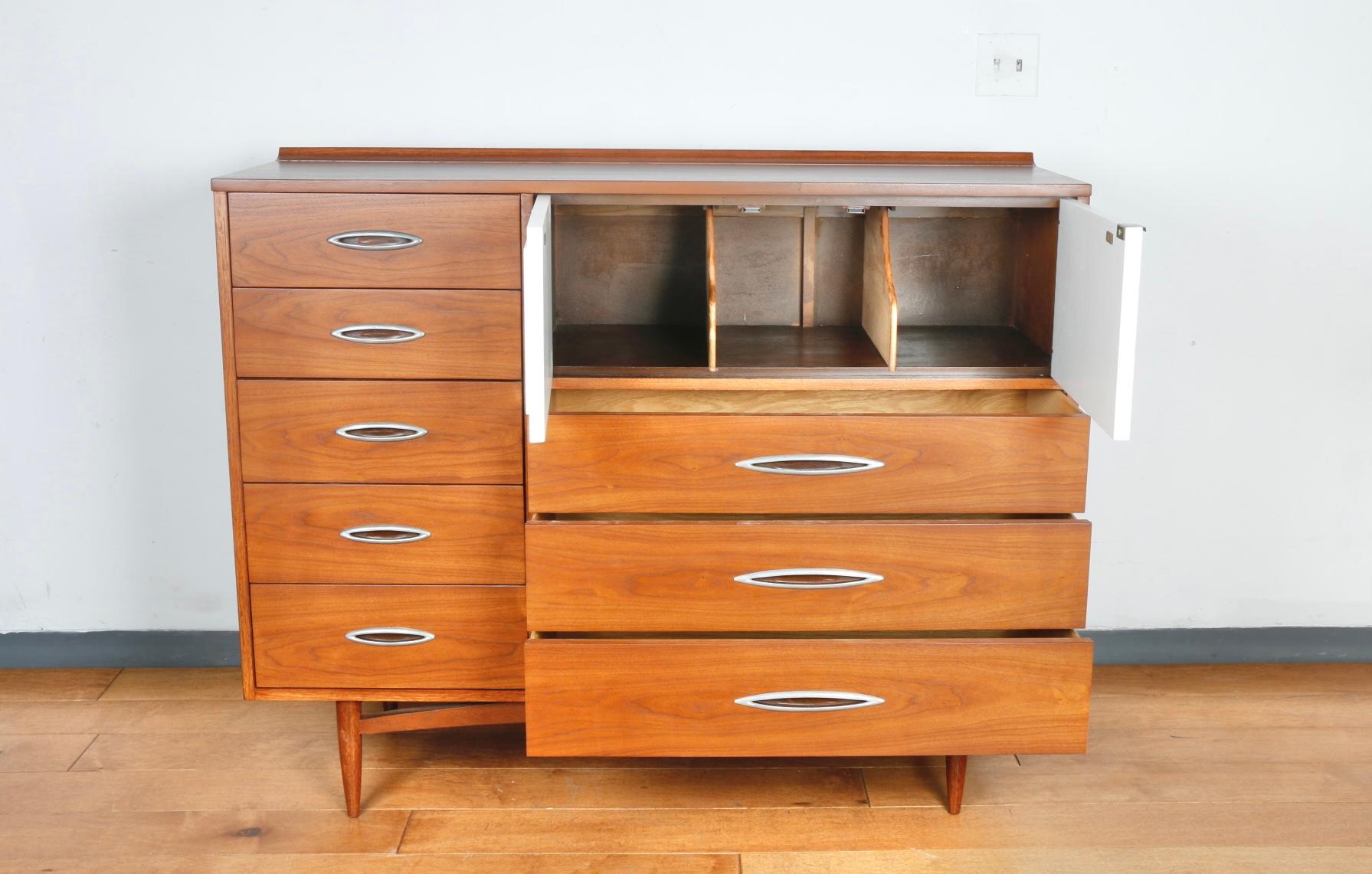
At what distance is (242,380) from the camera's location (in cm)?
180

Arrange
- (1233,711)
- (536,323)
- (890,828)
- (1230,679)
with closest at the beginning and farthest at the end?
(536,323)
(890,828)
(1233,711)
(1230,679)

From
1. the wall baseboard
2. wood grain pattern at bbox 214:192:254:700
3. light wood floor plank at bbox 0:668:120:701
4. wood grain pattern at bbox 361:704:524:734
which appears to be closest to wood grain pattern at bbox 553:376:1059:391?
wood grain pattern at bbox 214:192:254:700

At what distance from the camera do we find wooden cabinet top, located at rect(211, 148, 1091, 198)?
1.74 metres

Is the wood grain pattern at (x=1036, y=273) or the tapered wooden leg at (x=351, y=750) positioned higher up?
the wood grain pattern at (x=1036, y=273)

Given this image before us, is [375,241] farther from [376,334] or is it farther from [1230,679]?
[1230,679]

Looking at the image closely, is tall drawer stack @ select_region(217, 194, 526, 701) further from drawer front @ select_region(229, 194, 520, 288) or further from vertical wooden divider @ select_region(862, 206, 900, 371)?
vertical wooden divider @ select_region(862, 206, 900, 371)

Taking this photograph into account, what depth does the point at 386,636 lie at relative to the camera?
1.91 meters

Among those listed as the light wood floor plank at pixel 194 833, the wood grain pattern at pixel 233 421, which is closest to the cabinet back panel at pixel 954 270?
the wood grain pattern at pixel 233 421

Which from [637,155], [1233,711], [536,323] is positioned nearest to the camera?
[536,323]

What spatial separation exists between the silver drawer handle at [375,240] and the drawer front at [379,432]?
19 cm

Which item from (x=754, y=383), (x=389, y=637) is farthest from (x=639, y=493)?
(x=389, y=637)

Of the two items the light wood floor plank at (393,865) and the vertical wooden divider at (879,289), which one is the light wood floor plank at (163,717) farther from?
the vertical wooden divider at (879,289)

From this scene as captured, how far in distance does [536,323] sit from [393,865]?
2.81 feet

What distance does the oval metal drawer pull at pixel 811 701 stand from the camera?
6.07ft
